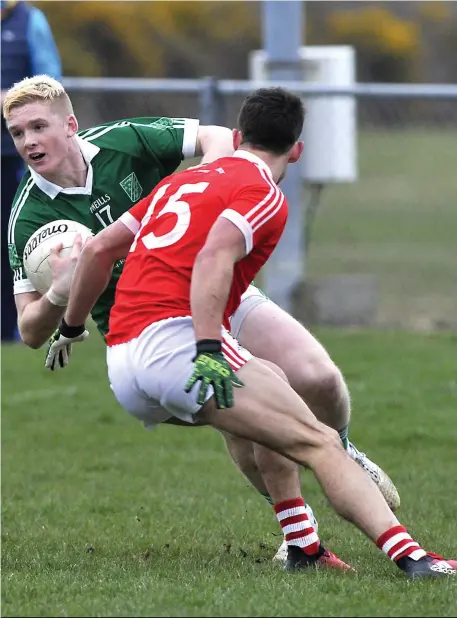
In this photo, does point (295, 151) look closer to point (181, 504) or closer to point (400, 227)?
point (181, 504)

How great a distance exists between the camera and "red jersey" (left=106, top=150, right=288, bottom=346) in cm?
503

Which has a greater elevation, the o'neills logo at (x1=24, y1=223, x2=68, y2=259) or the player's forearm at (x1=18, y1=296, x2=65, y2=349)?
the o'neills logo at (x1=24, y1=223, x2=68, y2=259)

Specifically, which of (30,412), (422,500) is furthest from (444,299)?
(422,500)

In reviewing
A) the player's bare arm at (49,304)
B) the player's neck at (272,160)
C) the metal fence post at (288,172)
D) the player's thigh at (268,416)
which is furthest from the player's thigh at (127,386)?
the metal fence post at (288,172)

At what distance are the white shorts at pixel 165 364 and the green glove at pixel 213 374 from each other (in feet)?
0.16

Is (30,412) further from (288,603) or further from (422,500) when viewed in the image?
(288,603)

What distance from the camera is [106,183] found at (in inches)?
247

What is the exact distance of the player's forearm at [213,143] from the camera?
6.04 metres

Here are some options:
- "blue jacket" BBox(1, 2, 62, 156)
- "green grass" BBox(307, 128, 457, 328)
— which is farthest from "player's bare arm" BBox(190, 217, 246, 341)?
"green grass" BBox(307, 128, 457, 328)

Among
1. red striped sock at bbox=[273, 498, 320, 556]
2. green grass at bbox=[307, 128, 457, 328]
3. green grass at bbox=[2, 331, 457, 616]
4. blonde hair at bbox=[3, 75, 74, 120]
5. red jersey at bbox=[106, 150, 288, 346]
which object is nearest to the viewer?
green grass at bbox=[2, 331, 457, 616]

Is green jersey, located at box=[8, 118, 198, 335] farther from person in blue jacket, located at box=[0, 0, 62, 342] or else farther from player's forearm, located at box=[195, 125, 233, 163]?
person in blue jacket, located at box=[0, 0, 62, 342]

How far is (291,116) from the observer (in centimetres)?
529

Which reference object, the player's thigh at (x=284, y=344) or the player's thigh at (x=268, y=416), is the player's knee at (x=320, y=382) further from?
the player's thigh at (x=268, y=416)

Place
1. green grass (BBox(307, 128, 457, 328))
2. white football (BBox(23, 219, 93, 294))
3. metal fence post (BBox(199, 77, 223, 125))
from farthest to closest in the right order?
green grass (BBox(307, 128, 457, 328))
metal fence post (BBox(199, 77, 223, 125))
white football (BBox(23, 219, 93, 294))
